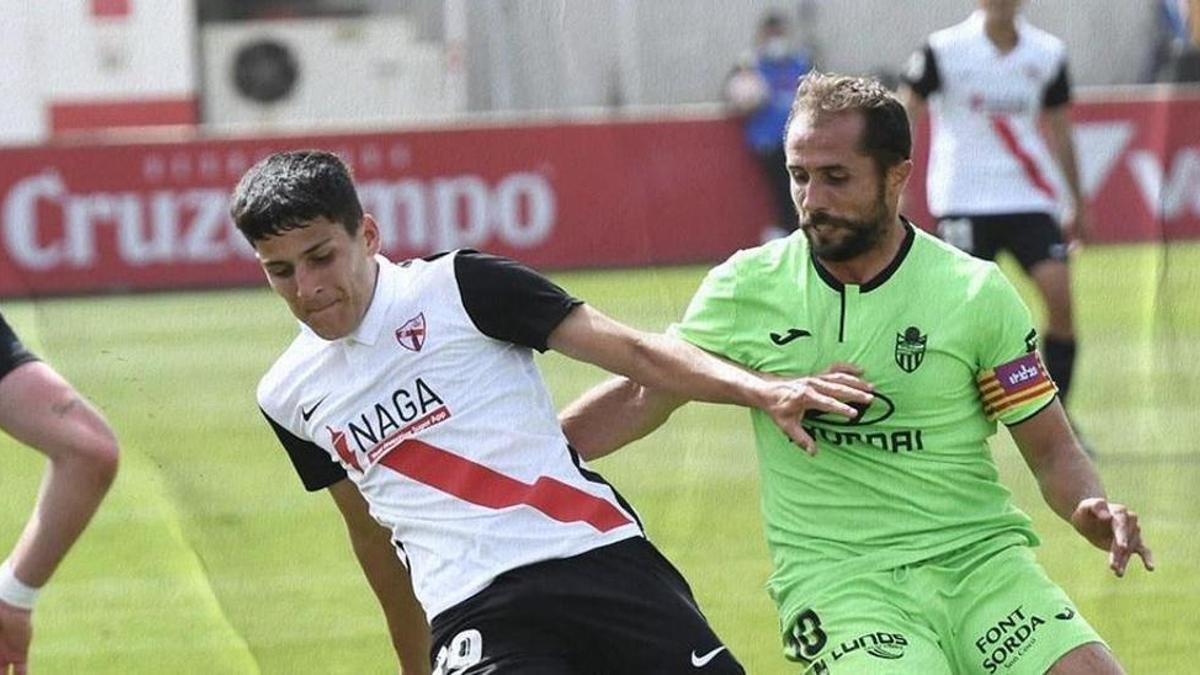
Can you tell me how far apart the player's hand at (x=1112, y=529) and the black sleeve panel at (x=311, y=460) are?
1539 millimetres

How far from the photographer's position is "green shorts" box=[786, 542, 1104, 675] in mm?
4875

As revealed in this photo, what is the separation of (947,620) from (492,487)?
0.97 m

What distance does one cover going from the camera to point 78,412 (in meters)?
5.10

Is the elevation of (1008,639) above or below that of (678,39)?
below

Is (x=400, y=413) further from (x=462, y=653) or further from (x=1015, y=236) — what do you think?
(x=1015, y=236)

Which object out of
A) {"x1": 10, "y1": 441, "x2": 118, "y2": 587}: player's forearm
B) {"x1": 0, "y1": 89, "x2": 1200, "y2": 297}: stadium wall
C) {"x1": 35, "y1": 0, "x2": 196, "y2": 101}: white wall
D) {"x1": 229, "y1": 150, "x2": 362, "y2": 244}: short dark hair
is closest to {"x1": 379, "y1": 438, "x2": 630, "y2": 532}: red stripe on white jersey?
{"x1": 229, "y1": 150, "x2": 362, "y2": 244}: short dark hair

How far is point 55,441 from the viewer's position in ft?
16.5

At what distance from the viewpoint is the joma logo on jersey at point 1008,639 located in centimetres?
492

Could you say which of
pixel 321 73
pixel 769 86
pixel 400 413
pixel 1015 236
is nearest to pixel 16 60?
pixel 321 73

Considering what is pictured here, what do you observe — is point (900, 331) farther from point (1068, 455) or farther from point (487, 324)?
point (487, 324)

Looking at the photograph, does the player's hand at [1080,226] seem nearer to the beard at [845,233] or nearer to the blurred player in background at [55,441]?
the beard at [845,233]

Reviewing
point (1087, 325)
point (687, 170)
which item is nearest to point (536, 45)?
point (687, 170)

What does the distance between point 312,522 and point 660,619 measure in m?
2.44

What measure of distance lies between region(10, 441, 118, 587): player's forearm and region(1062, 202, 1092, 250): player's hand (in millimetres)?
5595
